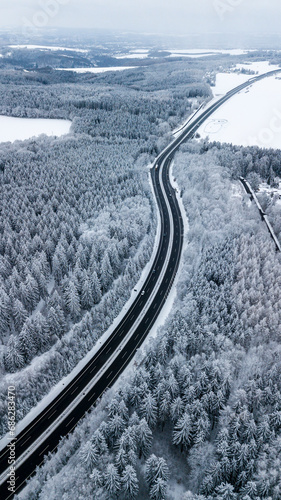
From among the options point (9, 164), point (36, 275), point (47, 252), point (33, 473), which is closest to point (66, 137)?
point (9, 164)

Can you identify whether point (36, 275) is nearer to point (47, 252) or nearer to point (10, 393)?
point (47, 252)

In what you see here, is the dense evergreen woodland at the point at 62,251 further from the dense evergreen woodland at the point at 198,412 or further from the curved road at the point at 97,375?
the dense evergreen woodland at the point at 198,412

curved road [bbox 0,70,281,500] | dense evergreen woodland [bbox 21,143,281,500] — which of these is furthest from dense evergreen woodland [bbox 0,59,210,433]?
dense evergreen woodland [bbox 21,143,281,500]

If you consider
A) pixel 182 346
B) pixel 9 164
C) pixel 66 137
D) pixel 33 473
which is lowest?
pixel 33 473

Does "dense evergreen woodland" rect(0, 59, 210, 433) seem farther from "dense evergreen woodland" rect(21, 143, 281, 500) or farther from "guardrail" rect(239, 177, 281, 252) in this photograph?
"guardrail" rect(239, 177, 281, 252)

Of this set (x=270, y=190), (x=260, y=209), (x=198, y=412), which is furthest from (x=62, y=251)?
(x=270, y=190)

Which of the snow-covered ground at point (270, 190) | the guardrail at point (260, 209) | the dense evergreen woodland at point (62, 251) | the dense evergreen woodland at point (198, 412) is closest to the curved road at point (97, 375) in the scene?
the dense evergreen woodland at point (62, 251)
